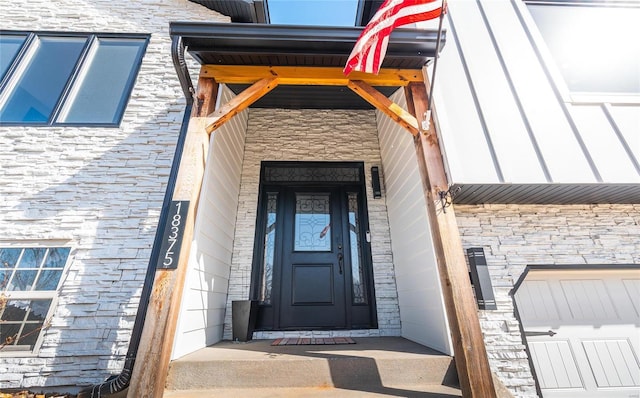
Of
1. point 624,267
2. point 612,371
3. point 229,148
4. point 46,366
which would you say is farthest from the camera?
point 229,148

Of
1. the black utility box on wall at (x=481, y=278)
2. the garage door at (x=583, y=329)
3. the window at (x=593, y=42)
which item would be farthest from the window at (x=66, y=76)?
the window at (x=593, y=42)

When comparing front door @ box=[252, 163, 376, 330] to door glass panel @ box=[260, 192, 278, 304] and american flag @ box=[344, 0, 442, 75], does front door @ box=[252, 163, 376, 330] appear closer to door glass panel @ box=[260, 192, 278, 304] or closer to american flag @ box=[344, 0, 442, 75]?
door glass panel @ box=[260, 192, 278, 304]

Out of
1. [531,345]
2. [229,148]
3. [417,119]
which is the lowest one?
[531,345]

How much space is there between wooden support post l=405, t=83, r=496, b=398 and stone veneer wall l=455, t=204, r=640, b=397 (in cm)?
68

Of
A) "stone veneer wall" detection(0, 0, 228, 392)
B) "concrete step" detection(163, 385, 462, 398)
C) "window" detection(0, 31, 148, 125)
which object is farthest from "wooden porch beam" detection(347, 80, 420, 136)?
"window" detection(0, 31, 148, 125)

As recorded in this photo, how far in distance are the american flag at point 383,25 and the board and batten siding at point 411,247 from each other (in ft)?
3.54

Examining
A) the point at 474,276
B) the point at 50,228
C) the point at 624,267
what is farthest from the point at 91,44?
the point at 624,267

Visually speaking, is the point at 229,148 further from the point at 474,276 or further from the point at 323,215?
the point at 474,276

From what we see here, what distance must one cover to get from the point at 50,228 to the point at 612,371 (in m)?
5.34

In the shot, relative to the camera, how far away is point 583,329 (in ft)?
8.16

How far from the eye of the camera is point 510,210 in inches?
106

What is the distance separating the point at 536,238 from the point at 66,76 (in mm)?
5681

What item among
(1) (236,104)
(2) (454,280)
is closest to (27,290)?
(1) (236,104)

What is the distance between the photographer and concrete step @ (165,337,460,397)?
187 centimetres
